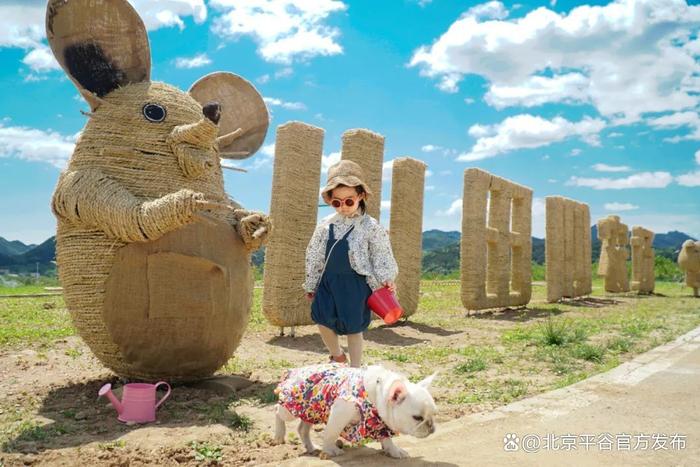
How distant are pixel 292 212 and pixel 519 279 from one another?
711 centimetres

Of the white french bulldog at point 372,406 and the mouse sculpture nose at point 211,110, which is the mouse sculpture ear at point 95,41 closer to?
the mouse sculpture nose at point 211,110

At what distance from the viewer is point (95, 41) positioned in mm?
4551

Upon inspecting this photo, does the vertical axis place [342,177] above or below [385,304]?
above

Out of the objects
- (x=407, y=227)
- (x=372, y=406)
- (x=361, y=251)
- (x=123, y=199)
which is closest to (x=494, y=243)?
(x=407, y=227)

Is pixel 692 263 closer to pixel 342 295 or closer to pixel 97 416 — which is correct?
pixel 342 295

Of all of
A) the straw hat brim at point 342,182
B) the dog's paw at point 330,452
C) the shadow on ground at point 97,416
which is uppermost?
the straw hat brim at point 342,182

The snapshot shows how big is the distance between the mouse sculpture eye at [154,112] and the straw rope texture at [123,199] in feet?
0.13

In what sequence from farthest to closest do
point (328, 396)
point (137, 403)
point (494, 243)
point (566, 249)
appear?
point (566, 249), point (494, 243), point (137, 403), point (328, 396)

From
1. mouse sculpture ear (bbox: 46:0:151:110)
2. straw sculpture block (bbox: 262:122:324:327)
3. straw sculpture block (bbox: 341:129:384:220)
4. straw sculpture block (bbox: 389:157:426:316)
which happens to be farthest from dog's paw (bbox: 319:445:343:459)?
straw sculpture block (bbox: 389:157:426:316)

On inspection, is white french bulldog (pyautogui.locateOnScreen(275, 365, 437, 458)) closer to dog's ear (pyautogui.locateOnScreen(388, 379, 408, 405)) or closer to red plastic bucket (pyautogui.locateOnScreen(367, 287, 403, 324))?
dog's ear (pyautogui.locateOnScreen(388, 379, 408, 405))

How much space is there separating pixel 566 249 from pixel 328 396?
13409 millimetres

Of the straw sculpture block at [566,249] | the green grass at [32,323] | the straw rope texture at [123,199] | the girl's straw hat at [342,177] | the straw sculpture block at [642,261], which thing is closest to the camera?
the girl's straw hat at [342,177]

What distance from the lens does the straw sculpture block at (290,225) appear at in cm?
776

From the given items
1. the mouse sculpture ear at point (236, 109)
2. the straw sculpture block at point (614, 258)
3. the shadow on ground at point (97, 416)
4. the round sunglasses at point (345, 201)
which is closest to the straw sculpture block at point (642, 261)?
the straw sculpture block at point (614, 258)
